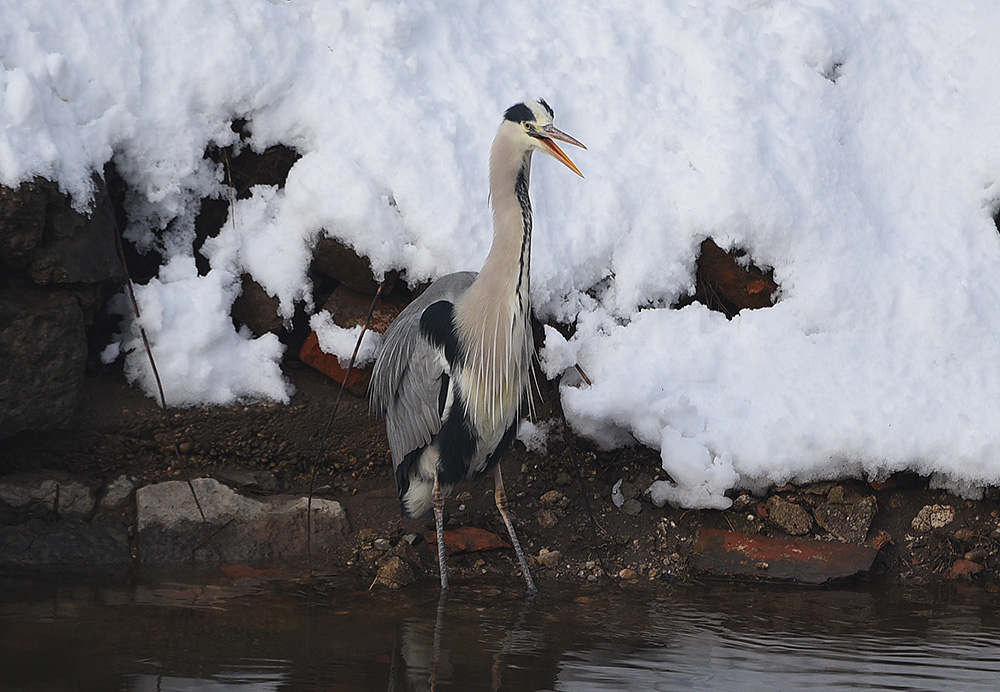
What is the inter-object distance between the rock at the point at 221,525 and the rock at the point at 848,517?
2.00 metres

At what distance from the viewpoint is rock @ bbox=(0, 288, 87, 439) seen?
378cm

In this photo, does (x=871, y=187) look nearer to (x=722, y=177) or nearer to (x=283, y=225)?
(x=722, y=177)

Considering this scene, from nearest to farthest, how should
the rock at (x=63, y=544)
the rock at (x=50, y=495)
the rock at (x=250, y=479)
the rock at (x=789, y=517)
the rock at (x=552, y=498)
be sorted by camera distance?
the rock at (x=63, y=544) → the rock at (x=50, y=495) → the rock at (x=789, y=517) → the rock at (x=250, y=479) → the rock at (x=552, y=498)

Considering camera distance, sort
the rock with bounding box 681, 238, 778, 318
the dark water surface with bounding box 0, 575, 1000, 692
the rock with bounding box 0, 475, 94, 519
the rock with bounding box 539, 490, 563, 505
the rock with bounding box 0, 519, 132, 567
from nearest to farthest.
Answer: the dark water surface with bounding box 0, 575, 1000, 692
the rock with bounding box 0, 519, 132, 567
the rock with bounding box 0, 475, 94, 519
the rock with bounding box 539, 490, 563, 505
the rock with bounding box 681, 238, 778, 318

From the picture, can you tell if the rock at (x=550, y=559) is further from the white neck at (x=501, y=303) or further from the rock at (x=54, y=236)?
the rock at (x=54, y=236)

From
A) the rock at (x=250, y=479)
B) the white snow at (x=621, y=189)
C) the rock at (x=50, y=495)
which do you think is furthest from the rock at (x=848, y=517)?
the rock at (x=50, y=495)

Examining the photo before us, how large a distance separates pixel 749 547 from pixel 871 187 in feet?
6.81

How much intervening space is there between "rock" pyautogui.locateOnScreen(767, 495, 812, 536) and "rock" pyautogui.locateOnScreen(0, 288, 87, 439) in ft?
9.52

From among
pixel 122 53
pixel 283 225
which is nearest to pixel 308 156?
pixel 283 225

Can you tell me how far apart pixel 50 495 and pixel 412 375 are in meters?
1.54

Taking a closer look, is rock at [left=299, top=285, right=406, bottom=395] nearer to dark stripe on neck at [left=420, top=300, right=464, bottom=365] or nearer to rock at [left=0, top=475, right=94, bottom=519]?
dark stripe on neck at [left=420, top=300, right=464, bottom=365]

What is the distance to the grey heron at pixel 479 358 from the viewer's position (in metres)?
3.86

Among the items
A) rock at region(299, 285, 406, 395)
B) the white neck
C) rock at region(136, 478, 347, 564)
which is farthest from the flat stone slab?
rock at region(299, 285, 406, 395)

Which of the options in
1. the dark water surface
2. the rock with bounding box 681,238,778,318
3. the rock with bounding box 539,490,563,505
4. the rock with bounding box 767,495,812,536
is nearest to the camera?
the dark water surface
